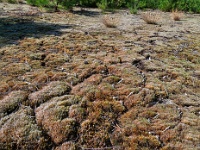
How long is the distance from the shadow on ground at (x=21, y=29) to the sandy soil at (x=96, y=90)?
0.07 feet

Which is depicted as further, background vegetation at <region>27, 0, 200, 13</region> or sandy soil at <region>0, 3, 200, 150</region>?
background vegetation at <region>27, 0, 200, 13</region>

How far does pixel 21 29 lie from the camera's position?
5875mm

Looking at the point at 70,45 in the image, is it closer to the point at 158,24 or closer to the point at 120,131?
the point at 120,131

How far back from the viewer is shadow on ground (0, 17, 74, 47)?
528cm

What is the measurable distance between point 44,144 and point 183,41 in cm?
417

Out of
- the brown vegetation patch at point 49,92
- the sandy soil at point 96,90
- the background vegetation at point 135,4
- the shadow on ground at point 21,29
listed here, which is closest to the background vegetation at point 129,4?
the background vegetation at point 135,4

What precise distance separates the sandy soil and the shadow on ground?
2 cm

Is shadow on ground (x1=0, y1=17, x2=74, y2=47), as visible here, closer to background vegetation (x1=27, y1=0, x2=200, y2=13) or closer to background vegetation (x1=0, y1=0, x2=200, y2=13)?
background vegetation (x1=0, y1=0, x2=200, y2=13)

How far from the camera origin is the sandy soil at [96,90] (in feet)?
9.43

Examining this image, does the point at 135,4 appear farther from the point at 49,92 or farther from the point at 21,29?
the point at 49,92

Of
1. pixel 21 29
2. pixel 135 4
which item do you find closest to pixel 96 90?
pixel 21 29

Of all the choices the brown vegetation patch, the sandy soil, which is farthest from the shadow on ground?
the brown vegetation patch

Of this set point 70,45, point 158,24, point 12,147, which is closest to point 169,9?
point 158,24

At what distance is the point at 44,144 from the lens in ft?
9.07
